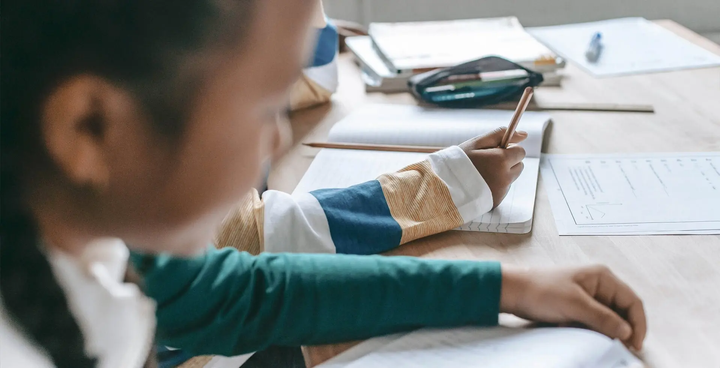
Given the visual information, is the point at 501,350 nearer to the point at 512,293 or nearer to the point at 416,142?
the point at 512,293

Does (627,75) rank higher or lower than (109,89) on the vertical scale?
lower

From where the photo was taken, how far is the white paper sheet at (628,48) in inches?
44.3

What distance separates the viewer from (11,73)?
0.24 metres

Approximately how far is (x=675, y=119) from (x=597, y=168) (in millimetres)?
229

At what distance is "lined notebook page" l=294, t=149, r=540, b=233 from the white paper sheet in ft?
1.57

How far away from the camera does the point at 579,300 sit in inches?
18.9

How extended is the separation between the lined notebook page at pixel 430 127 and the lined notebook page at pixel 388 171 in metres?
0.04

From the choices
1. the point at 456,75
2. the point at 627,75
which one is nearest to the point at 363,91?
the point at 456,75

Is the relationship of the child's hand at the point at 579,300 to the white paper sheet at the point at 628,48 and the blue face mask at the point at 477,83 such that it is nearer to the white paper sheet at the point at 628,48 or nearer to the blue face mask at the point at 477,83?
the blue face mask at the point at 477,83

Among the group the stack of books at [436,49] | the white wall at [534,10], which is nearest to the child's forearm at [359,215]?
the stack of books at [436,49]

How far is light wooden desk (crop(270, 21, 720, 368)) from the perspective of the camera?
480 mm

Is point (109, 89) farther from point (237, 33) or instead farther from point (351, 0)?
point (351, 0)

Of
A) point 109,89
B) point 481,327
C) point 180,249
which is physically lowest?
point 481,327

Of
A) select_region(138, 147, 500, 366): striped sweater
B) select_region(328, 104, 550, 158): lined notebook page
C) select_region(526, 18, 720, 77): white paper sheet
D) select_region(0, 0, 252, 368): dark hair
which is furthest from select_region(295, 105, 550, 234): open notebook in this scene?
select_region(0, 0, 252, 368): dark hair
